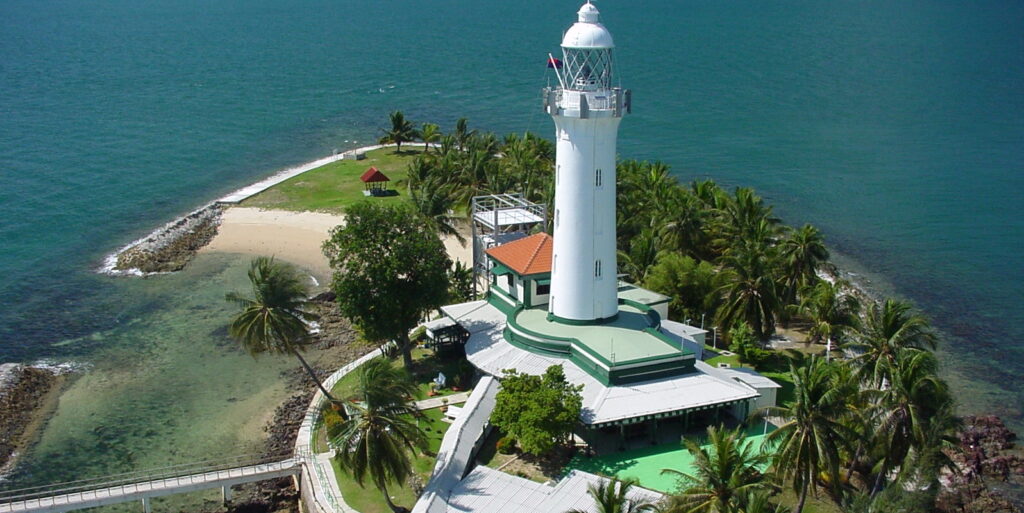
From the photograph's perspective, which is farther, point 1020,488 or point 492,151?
point 492,151

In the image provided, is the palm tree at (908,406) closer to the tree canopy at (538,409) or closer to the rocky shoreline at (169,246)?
the tree canopy at (538,409)

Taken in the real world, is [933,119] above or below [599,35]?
below

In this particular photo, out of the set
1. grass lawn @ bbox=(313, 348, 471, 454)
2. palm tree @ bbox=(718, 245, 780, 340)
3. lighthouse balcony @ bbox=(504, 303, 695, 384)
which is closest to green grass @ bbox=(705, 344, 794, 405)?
palm tree @ bbox=(718, 245, 780, 340)

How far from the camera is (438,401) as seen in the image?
39.9 m

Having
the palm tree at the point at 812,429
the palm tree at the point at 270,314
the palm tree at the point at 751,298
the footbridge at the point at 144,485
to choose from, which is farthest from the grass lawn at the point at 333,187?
the palm tree at the point at 812,429

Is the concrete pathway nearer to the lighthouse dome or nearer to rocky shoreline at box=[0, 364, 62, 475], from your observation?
the lighthouse dome

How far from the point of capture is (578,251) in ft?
128

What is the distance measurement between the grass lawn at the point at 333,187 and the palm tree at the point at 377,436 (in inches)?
1803

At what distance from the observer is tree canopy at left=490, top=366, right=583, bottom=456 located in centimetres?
3312

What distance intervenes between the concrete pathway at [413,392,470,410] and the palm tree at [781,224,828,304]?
20.3 meters

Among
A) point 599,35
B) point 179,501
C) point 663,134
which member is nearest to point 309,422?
point 179,501

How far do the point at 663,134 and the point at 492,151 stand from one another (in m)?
38.3

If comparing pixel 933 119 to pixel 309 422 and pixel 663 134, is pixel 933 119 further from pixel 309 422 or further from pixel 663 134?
pixel 309 422

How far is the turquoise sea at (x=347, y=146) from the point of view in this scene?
48.6m
